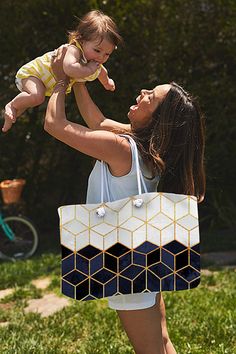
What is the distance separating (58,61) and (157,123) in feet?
1.70

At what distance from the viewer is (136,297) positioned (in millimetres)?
2627

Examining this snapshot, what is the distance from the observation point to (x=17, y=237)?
25.4 feet

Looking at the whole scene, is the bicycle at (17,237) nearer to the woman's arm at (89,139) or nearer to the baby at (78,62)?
the baby at (78,62)

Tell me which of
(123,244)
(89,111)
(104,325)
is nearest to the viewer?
(123,244)

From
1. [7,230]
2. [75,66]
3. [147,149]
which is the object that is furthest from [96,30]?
[7,230]

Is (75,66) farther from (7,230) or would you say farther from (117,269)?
(7,230)

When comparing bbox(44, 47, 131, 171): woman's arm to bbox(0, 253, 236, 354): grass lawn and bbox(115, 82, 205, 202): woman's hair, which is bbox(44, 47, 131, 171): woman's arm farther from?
bbox(0, 253, 236, 354): grass lawn

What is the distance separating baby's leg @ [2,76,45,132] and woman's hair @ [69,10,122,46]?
0.83 ft

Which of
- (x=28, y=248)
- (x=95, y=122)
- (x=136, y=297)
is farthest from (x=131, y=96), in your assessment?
(x=136, y=297)

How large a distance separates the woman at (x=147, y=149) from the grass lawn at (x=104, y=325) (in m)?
1.46

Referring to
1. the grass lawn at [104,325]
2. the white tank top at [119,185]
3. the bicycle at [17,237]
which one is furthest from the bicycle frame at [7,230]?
the white tank top at [119,185]

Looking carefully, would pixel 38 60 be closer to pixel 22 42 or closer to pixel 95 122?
pixel 95 122

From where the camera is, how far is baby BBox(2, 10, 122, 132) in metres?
2.68

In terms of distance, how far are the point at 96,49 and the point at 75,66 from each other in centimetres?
13
